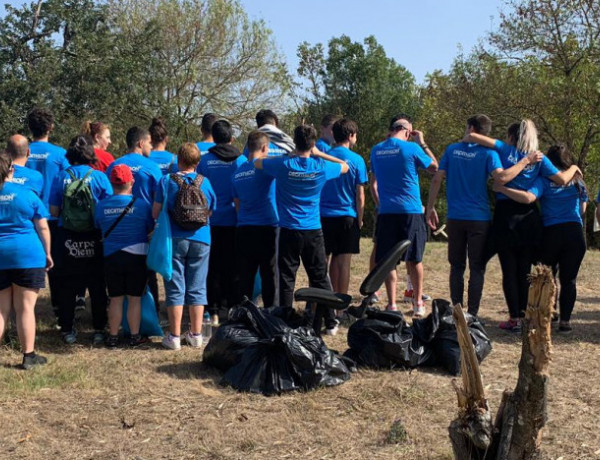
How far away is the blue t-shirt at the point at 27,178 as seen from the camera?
6.04 meters

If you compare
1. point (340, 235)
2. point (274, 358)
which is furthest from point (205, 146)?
point (274, 358)

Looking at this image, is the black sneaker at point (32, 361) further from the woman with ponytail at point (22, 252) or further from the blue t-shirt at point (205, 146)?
the blue t-shirt at point (205, 146)

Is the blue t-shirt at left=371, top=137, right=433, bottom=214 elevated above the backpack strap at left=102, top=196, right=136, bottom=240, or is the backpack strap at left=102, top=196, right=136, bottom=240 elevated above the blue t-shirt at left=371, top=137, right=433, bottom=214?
the blue t-shirt at left=371, top=137, right=433, bottom=214

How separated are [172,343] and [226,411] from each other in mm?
1677

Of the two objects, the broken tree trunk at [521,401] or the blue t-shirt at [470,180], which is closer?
the broken tree trunk at [521,401]

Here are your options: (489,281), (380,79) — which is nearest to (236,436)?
(489,281)

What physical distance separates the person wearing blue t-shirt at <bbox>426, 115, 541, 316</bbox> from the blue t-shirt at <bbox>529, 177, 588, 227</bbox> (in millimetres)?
353

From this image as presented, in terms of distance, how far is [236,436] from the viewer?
14.0ft

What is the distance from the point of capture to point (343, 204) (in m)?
7.12

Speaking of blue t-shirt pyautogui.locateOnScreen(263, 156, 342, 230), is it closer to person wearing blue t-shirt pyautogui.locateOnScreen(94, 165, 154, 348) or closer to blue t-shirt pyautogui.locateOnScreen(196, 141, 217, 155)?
person wearing blue t-shirt pyautogui.locateOnScreen(94, 165, 154, 348)

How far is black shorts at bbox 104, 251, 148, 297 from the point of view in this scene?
20.2ft

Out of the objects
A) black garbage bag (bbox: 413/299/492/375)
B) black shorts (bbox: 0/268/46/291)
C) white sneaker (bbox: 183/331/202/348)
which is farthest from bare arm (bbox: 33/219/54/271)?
black garbage bag (bbox: 413/299/492/375)

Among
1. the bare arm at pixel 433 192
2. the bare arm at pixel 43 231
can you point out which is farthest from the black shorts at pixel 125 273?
the bare arm at pixel 433 192

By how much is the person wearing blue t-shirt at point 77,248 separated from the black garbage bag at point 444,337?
10.1 ft
